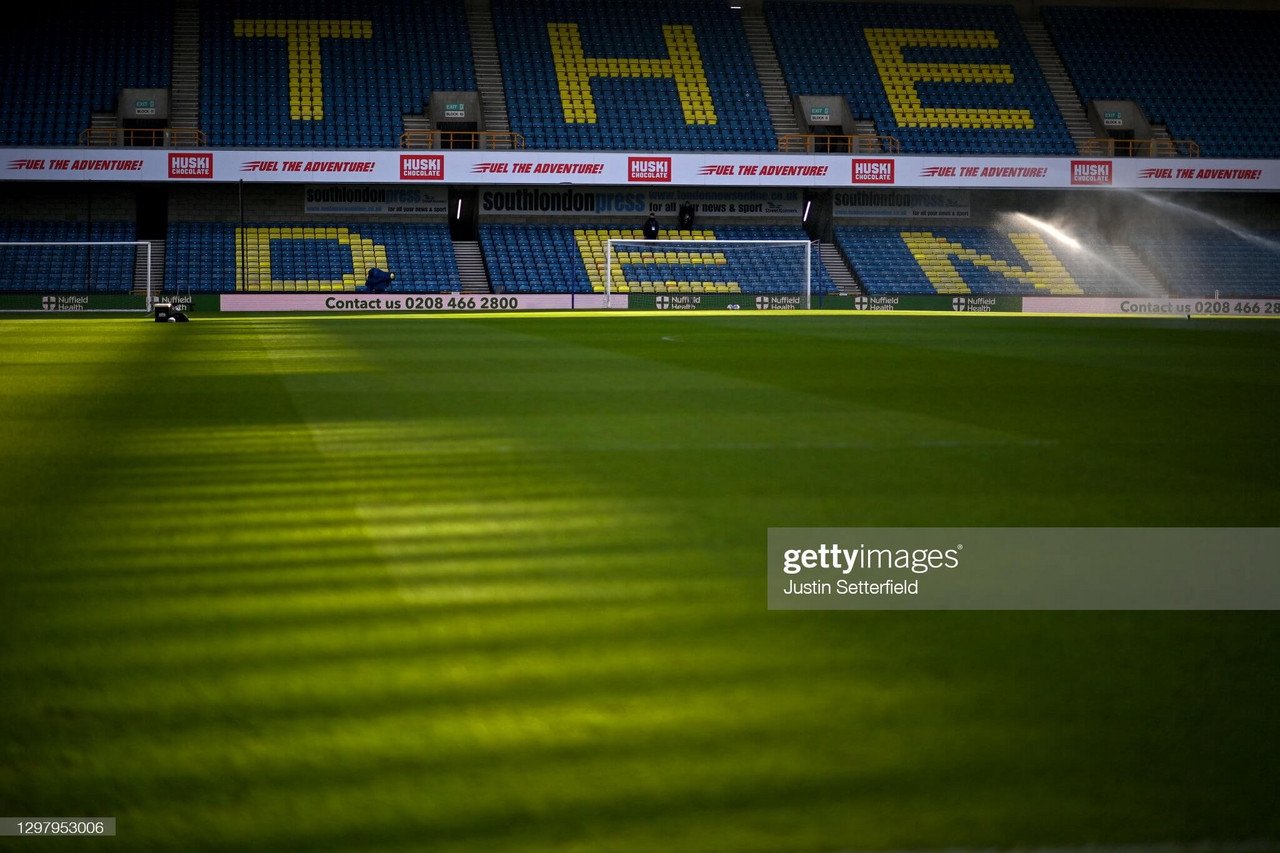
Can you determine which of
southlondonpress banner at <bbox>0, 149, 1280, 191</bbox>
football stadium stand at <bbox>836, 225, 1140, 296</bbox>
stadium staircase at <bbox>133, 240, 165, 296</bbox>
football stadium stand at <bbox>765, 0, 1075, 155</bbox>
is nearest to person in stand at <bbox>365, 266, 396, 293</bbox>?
southlondonpress banner at <bbox>0, 149, 1280, 191</bbox>

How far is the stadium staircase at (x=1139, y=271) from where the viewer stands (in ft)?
125

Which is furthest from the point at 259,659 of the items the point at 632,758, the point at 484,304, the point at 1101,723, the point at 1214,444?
the point at 484,304

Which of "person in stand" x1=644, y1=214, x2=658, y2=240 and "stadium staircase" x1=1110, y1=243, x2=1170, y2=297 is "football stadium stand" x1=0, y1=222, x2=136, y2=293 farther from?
"stadium staircase" x1=1110, y1=243, x2=1170, y2=297

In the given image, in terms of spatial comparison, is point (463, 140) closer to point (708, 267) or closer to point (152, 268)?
point (708, 267)

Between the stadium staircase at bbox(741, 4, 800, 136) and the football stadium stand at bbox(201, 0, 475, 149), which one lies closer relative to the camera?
the football stadium stand at bbox(201, 0, 475, 149)

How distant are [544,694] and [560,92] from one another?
37.8 m

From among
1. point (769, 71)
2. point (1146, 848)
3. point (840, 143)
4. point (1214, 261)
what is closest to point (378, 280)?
point (840, 143)

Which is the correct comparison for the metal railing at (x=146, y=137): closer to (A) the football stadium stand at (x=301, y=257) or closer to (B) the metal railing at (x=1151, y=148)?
(A) the football stadium stand at (x=301, y=257)

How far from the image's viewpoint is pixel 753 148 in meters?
37.8

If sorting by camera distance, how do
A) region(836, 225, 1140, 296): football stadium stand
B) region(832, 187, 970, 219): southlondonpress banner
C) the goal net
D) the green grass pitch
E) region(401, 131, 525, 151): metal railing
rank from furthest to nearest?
region(832, 187, 970, 219): southlondonpress banner
region(836, 225, 1140, 296): football stadium stand
region(401, 131, 525, 151): metal railing
the goal net
the green grass pitch

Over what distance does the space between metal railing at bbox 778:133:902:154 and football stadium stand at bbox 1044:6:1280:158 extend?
729 cm

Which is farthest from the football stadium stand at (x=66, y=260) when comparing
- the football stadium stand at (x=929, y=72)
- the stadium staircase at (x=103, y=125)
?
the football stadium stand at (x=929, y=72)

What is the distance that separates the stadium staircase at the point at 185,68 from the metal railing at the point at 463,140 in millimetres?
5738

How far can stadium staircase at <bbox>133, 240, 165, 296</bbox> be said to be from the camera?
1371 inches
